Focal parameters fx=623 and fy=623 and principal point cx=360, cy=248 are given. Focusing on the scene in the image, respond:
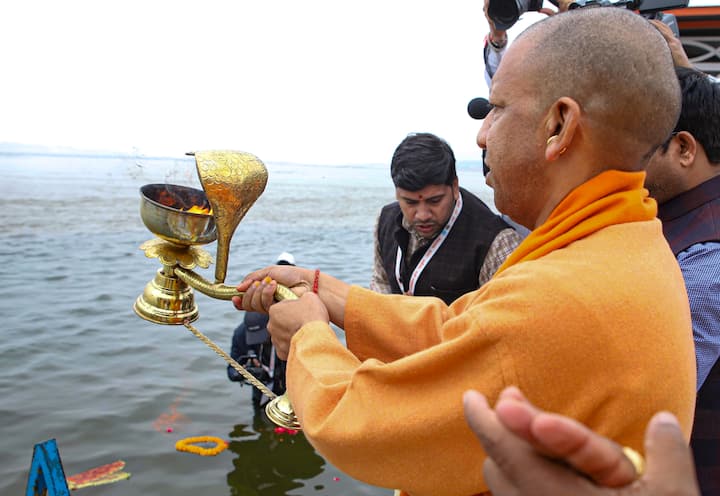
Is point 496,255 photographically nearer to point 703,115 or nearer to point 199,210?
point 703,115

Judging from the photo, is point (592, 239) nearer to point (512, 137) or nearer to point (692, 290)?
point (512, 137)

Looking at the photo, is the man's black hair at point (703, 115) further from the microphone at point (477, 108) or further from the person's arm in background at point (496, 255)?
the person's arm in background at point (496, 255)

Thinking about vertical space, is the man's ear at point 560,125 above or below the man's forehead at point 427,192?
above

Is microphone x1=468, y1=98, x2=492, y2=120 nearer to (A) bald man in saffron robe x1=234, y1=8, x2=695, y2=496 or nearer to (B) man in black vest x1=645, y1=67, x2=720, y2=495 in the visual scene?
(B) man in black vest x1=645, y1=67, x2=720, y2=495

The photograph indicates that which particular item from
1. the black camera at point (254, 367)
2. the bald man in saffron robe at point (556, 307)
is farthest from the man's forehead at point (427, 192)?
the black camera at point (254, 367)

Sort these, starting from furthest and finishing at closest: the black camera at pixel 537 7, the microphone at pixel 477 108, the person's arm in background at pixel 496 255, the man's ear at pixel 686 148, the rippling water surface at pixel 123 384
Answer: the rippling water surface at pixel 123 384 → the person's arm in background at pixel 496 255 → the microphone at pixel 477 108 → the black camera at pixel 537 7 → the man's ear at pixel 686 148

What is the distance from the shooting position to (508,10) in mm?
2707

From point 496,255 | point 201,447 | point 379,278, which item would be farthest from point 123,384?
point 496,255

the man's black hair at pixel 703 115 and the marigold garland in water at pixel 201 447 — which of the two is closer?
the man's black hair at pixel 703 115

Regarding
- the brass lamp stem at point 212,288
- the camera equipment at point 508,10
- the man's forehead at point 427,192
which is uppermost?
the camera equipment at point 508,10

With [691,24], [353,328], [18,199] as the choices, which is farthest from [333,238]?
[353,328]

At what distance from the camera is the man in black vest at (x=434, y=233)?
3041 mm

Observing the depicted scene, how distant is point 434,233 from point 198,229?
1695mm

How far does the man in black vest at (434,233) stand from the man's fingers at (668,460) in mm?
2392
